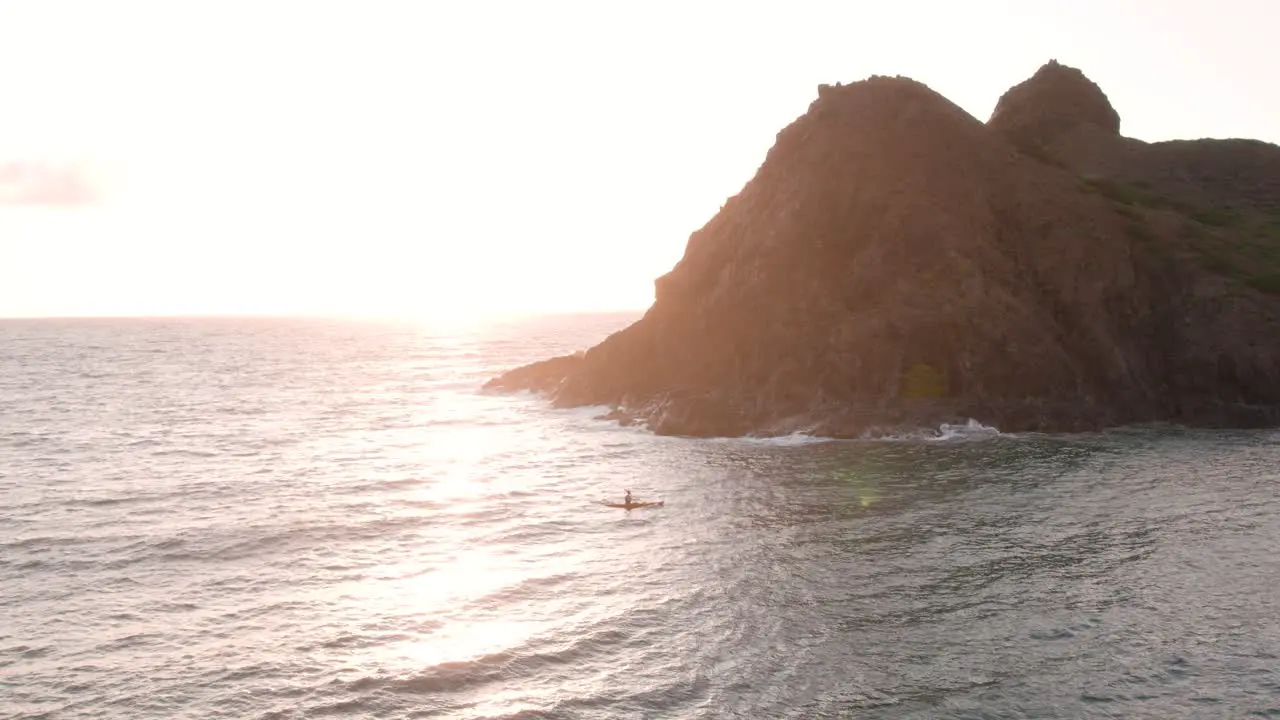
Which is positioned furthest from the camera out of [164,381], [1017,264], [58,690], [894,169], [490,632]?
[164,381]

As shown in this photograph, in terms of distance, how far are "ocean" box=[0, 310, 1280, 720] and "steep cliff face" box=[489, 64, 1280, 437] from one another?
22.0 feet

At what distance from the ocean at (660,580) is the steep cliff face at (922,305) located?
670 cm

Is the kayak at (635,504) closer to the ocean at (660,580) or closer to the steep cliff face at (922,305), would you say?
the ocean at (660,580)

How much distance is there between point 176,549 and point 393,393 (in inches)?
3382

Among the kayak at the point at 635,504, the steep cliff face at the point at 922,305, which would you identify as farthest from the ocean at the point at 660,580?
the steep cliff face at the point at 922,305

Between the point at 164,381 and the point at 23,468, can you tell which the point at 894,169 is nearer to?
→ the point at 23,468

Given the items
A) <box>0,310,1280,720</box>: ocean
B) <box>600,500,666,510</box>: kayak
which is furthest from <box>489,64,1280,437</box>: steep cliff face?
<box>600,500,666,510</box>: kayak

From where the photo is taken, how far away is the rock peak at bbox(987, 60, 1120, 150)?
132m

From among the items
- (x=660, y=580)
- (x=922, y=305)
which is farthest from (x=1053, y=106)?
(x=660, y=580)

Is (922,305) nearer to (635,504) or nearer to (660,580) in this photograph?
(635,504)

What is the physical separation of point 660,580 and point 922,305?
55030mm

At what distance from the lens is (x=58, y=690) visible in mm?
28156

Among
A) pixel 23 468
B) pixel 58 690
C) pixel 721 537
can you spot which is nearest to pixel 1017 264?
pixel 721 537

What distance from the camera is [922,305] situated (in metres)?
82.5
